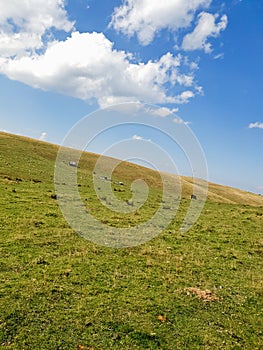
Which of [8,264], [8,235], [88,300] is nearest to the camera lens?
[88,300]

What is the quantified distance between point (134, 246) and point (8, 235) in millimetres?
7685

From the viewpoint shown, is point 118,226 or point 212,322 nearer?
point 212,322

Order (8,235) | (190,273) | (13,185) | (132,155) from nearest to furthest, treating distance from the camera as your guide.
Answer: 1. (190,273)
2. (8,235)
3. (132,155)
4. (13,185)

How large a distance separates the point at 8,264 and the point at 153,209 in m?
22.2

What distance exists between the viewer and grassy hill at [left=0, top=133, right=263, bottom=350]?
34.1 ft

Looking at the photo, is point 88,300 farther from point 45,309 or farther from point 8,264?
point 8,264

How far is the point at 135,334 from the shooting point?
10523 millimetres

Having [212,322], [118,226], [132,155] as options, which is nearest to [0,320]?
[212,322]

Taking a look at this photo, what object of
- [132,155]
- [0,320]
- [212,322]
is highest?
[132,155]

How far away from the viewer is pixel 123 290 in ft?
44.5

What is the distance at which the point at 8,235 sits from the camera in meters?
18.3

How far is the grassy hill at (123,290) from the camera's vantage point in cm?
1041

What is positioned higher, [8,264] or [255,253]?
[255,253]

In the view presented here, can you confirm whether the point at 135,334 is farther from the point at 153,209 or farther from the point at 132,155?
the point at 153,209
